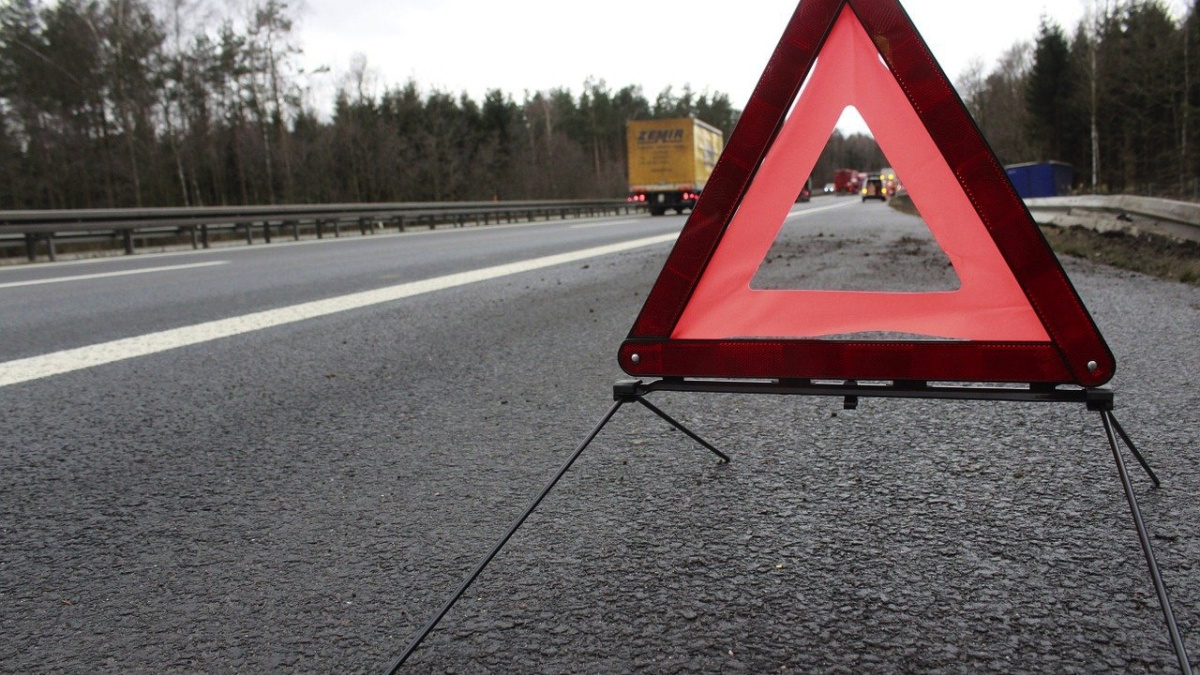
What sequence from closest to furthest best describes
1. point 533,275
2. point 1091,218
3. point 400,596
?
point 400,596 → point 533,275 → point 1091,218

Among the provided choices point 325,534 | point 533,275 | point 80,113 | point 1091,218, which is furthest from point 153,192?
point 325,534

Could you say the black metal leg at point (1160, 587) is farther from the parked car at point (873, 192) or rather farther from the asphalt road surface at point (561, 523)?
the parked car at point (873, 192)

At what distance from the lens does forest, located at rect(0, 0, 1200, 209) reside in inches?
1449

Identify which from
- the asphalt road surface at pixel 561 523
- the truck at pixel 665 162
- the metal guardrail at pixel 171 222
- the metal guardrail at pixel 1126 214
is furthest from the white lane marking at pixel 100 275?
the truck at pixel 665 162

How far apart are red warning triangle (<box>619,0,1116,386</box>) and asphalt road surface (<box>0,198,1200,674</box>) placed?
1.52ft

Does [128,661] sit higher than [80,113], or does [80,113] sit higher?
[80,113]

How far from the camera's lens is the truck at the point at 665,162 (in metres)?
36.6

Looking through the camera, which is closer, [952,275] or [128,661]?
[128,661]

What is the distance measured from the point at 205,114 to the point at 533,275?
44.3 meters

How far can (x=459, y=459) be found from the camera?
2.68 m

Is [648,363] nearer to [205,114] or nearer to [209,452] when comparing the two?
[209,452]

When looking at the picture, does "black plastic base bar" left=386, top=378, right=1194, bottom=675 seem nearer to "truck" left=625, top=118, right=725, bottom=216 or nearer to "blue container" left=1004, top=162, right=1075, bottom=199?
"blue container" left=1004, top=162, right=1075, bottom=199

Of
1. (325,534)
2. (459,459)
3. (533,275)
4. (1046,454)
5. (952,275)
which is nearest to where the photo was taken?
(325,534)

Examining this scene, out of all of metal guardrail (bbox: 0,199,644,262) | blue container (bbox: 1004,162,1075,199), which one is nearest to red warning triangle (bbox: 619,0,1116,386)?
metal guardrail (bbox: 0,199,644,262)
